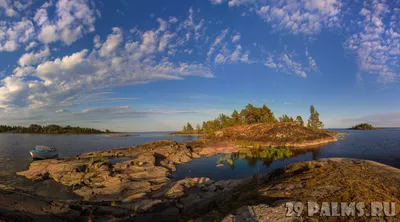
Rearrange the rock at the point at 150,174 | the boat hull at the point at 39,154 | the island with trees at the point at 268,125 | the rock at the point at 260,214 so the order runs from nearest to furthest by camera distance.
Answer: the rock at the point at 260,214
the rock at the point at 150,174
the boat hull at the point at 39,154
the island with trees at the point at 268,125

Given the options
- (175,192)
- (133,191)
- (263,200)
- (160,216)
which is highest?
(263,200)

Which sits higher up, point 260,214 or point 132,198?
point 260,214

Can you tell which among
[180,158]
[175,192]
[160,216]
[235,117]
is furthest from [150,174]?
[235,117]

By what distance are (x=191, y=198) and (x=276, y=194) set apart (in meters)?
10.7

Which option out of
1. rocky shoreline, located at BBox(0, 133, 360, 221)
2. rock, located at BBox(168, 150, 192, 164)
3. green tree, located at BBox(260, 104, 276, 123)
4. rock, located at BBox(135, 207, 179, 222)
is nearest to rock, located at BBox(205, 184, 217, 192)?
rocky shoreline, located at BBox(0, 133, 360, 221)

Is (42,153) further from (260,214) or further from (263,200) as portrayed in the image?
(260,214)

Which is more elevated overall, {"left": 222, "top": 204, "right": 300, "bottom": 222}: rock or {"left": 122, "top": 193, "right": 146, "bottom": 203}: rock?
{"left": 222, "top": 204, "right": 300, "bottom": 222}: rock

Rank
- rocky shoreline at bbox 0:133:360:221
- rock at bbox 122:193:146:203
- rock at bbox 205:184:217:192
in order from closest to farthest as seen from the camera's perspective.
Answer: rocky shoreline at bbox 0:133:360:221 < rock at bbox 122:193:146:203 < rock at bbox 205:184:217:192

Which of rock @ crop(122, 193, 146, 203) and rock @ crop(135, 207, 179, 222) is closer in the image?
rock @ crop(135, 207, 179, 222)

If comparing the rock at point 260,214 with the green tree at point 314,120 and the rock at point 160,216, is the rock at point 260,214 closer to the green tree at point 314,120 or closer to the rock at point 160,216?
the rock at point 160,216

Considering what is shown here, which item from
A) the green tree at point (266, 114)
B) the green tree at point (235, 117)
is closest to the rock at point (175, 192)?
the green tree at point (266, 114)

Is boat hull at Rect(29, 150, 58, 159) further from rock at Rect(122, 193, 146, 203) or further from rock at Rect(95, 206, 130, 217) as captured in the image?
rock at Rect(95, 206, 130, 217)

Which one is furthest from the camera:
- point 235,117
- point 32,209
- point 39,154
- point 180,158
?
point 235,117

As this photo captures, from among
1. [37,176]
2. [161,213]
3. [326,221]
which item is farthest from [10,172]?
[326,221]
